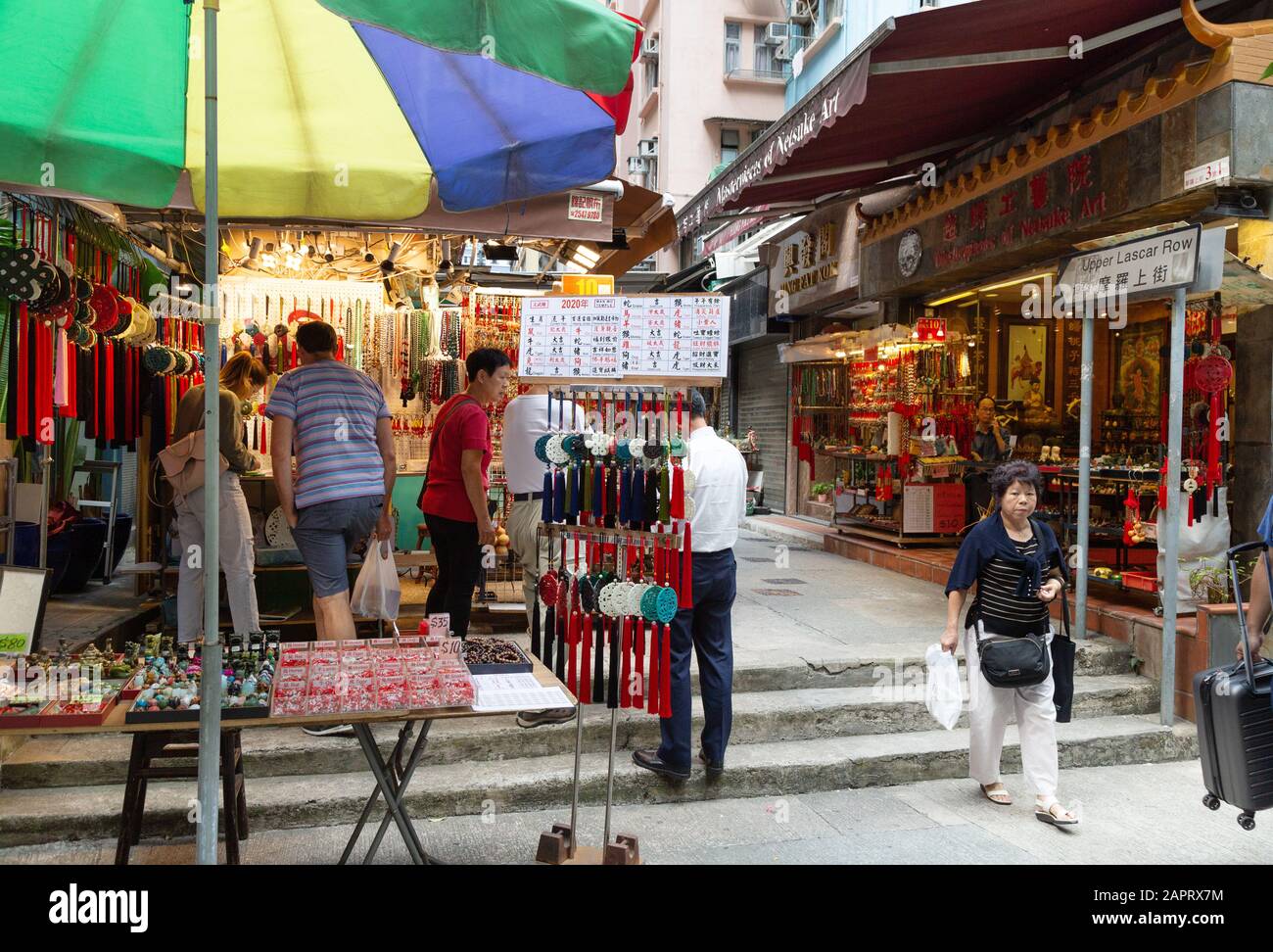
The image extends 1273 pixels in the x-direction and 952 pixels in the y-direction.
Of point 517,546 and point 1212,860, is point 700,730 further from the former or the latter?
point 1212,860

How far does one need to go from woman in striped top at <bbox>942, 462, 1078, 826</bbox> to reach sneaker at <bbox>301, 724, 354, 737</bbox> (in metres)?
2.91

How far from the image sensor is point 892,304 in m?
11.4

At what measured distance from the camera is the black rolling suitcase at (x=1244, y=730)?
3.49 metres

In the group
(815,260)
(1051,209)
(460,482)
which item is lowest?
(460,482)

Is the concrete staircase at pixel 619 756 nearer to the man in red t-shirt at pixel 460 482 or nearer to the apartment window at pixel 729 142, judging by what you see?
the man in red t-shirt at pixel 460 482

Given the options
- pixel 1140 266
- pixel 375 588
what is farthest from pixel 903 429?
pixel 375 588

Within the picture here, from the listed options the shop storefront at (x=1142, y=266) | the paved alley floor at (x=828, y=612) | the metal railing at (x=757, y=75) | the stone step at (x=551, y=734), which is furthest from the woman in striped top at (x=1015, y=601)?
the metal railing at (x=757, y=75)

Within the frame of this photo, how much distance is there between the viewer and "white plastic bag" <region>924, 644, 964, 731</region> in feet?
15.7

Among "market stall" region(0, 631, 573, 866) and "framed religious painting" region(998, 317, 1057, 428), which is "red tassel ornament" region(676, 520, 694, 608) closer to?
"market stall" region(0, 631, 573, 866)

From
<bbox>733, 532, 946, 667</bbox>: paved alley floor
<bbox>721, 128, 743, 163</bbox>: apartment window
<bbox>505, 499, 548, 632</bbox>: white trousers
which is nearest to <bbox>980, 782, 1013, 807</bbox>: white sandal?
<bbox>733, 532, 946, 667</bbox>: paved alley floor

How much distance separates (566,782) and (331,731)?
119 cm

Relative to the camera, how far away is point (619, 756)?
5.05 m

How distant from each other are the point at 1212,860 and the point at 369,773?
3.80m

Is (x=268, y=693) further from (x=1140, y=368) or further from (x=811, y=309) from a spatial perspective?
(x=811, y=309)
